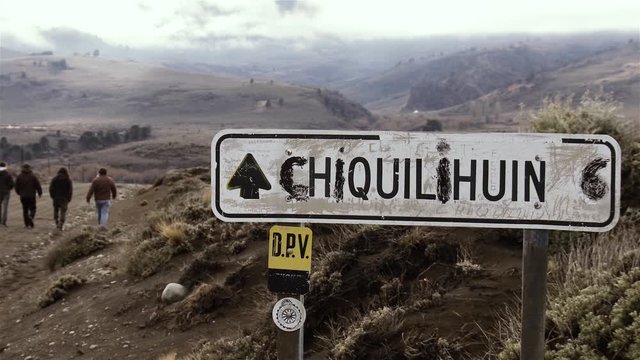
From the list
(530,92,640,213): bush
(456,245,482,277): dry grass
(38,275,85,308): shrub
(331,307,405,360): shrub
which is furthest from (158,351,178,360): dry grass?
(530,92,640,213): bush

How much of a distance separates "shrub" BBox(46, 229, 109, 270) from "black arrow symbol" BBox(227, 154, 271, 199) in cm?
946

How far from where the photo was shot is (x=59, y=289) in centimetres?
871

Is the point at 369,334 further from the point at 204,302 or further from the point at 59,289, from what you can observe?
the point at 59,289

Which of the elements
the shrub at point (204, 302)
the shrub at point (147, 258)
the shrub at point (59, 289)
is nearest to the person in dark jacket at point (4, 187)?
the shrub at point (59, 289)

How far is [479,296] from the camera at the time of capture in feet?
15.4

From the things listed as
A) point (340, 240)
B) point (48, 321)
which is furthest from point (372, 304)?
point (48, 321)

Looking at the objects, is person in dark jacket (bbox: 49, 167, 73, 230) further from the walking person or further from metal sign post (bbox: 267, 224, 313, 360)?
metal sign post (bbox: 267, 224, 313, 360)

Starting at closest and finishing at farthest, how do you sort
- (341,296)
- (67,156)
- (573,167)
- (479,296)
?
(573,167)
(479,296)
(341,296)
(67,156)

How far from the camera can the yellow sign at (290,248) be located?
2490 millimetres

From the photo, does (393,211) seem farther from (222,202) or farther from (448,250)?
(448,250)

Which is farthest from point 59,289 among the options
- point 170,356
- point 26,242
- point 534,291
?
point 534,291

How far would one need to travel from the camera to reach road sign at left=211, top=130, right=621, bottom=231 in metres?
2.32

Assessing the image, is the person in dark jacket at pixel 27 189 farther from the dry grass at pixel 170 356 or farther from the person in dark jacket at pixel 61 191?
the dry grass at pixel 170 356

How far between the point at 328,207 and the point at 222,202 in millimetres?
436
